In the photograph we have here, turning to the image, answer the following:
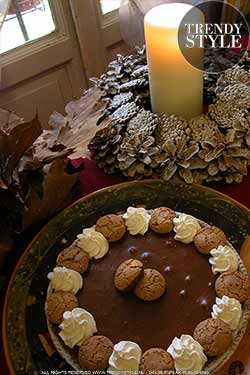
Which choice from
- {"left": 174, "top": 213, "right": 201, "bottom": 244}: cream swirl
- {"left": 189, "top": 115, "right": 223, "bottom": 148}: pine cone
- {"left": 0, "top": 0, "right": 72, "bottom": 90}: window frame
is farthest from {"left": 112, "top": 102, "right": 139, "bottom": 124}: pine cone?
{"left": 0, "top": 0, "right": 72, "bottom": 90}: window frame

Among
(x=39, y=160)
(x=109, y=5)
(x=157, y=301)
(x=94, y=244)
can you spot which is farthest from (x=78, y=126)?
(x=109, y=5)

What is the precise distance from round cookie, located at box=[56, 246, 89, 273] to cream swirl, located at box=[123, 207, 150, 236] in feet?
0.28

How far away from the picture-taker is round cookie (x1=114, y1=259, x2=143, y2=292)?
567mm

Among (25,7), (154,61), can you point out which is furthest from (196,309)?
(25,7)

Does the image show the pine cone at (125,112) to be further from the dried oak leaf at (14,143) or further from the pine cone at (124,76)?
the dried oak leaf at (14,143)

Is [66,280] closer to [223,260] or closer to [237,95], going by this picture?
[223,260]

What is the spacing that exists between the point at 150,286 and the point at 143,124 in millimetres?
313

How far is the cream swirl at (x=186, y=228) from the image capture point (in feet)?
2.08

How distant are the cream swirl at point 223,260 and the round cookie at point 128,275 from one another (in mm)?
108

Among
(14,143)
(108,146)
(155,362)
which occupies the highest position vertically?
(14,143)

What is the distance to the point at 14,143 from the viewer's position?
0.60 meters

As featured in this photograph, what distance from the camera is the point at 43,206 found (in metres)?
0.67

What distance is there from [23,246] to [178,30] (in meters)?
0.45

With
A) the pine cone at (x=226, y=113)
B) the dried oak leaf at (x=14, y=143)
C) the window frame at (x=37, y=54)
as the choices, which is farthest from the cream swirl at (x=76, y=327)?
the window frame at (x=37, y=54)
